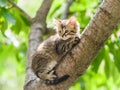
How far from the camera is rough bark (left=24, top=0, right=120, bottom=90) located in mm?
1554

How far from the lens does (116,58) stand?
2.27 m

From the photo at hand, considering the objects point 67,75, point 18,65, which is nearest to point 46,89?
point 67,75

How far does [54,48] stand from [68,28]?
0.11 metres

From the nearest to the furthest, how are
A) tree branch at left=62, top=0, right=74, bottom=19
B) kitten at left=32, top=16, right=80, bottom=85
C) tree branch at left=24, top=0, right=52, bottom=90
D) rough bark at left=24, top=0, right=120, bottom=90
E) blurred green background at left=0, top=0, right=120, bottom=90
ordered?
rough bark at left=24, top=0, right=120, bottom=90, kitten at left=32, top=16, right=80, bottom=85, tree branch at left=24, top=0, right=52, bottom=90, blurred green background at left=0, top=0, right=120, bottom=90, tree branch at left=62, top=0, right=74, bottom=19

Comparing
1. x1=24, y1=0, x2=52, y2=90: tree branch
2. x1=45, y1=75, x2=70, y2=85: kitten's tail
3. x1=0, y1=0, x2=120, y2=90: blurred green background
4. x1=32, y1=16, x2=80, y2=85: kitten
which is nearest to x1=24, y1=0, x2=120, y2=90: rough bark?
x1=45, y1=75, x2=70, y2=85: kitten's tail

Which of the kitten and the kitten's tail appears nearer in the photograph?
the kitten's tail

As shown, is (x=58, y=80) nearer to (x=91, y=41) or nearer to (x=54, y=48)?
(x=91, y=41)

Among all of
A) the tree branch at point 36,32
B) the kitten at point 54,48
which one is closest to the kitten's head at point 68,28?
the kitten at point 54,48

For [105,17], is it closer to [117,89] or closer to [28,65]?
[28,65]

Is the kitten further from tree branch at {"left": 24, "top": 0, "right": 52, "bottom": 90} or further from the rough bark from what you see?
the rough bark

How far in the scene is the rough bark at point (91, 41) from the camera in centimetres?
155

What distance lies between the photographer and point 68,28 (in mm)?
Result: 1957

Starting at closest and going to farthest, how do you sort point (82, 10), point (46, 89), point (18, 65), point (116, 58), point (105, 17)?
point (105, 17)
point (46, 89)
point (116, 58)
point (82, 10)
point (18, 65)

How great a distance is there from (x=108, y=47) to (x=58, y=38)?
450 millimetres
